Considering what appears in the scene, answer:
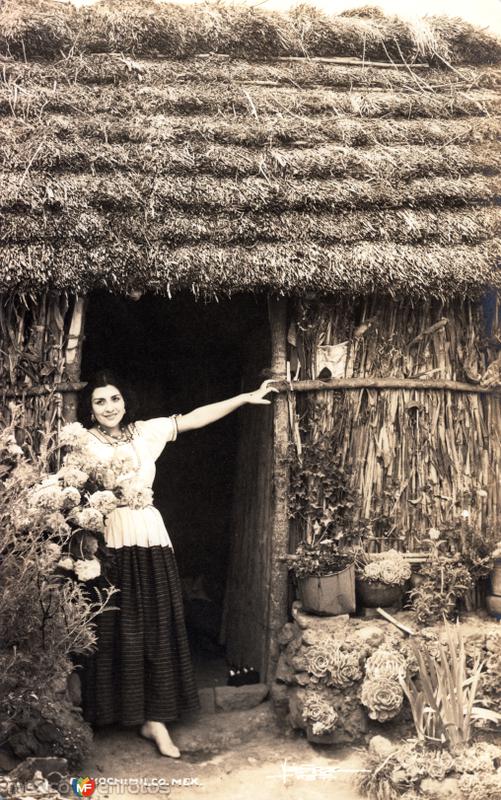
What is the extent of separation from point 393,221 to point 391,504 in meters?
1.76

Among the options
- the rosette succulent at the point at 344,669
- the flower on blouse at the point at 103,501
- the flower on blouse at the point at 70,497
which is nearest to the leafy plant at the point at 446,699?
the rosette succulent at the point at 344,669

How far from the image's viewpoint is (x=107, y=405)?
5.11m

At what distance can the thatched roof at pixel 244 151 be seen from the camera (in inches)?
199

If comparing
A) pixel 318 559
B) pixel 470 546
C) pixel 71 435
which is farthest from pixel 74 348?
pixel 470 546

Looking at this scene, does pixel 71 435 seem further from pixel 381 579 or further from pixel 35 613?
pixel 381 579

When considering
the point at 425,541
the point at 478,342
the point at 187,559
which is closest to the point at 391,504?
the point at 425,541

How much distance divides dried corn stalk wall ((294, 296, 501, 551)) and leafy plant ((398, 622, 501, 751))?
987 millimetres

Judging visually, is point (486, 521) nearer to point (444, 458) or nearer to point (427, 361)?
point (444, 458)

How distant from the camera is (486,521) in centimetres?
578
